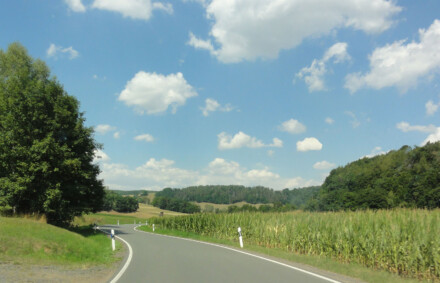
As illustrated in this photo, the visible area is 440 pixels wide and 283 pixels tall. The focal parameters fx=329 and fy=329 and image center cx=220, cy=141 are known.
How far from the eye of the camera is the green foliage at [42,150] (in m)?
21.4

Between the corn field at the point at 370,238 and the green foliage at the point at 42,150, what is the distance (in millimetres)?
13795

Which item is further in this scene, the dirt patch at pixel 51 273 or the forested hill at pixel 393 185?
the forested hill at pixel 393 185

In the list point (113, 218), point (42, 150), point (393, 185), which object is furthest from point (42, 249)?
point (113, 218)

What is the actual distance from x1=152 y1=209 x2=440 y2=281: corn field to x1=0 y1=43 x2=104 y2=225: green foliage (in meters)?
13.8

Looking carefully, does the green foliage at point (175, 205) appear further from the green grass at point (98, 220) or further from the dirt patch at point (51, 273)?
the dirt patch at point (51, 273)

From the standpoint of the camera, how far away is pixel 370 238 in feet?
39.4

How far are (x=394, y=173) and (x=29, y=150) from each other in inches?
3188

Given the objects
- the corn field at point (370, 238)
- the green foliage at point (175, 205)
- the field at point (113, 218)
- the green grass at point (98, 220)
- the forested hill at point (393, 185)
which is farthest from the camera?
the green foliage at point (175, 205)

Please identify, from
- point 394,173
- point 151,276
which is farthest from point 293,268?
point 394,173

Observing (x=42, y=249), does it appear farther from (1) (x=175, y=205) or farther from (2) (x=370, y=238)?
(1) (x=175, y=205)

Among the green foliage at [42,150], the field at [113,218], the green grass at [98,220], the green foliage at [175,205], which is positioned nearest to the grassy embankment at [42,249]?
the green foliage at [42,150]

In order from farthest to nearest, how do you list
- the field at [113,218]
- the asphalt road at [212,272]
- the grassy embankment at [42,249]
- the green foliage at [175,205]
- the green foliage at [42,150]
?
1. the green foliage at [175,205]
2. the field at [113,218]
3. the green foliage at [42,150]
4. the grassy embankment at [42,249]
5. the asphalt road at [212,272]

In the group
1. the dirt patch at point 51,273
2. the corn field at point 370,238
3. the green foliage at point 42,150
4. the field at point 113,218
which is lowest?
the field at point 113,218

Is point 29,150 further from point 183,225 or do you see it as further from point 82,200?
point 183,225
